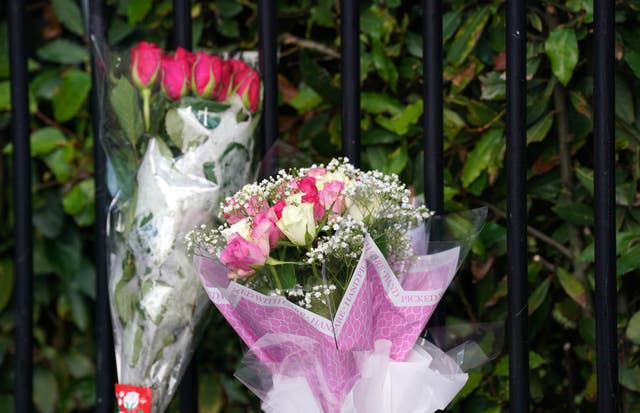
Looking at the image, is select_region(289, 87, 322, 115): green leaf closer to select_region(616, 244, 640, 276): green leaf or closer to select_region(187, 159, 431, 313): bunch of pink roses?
select_region(187, 159, 431, 313): bunch of pink roses

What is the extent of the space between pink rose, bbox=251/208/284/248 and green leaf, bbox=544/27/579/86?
0.60 meters

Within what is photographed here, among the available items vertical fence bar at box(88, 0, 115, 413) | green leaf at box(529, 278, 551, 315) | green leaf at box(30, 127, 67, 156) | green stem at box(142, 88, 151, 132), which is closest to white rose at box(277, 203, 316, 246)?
green stem at box(142, 88, 151, 132)

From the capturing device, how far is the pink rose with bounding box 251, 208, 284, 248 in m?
1.17

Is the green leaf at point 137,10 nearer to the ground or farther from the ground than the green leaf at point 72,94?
farther from the ground

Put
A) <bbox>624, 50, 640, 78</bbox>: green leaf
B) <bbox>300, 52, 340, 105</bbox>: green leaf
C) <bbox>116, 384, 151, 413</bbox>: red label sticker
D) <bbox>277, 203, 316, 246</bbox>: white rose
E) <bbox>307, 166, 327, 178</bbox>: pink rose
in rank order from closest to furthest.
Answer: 1. <bbox>277, 203, 316, 246</bbox>: white rose
2. <bbox>307, 166, 327, 178</bbox>: pink rose
3. <bbox>116, 384, 151, 413</bbox>: red label sticker
4. <bbox>624, 50, 640, 78</bbox>: green leaf
5. <bbox>300, 52, 340, 105</bbox>: green leaf

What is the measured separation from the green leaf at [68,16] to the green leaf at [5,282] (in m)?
0.53

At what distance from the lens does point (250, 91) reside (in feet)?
4.78

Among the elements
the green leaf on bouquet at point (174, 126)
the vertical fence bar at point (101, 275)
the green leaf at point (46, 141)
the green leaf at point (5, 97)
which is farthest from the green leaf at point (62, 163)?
the green leaf on bouquet at point (174, 126)

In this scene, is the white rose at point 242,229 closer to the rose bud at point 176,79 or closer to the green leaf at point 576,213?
the rose bud at point 176,79

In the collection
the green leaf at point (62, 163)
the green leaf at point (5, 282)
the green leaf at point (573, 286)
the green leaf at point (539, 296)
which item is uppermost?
the green leaf at point (62, 163)

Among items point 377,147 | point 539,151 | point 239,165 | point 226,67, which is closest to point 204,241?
point 239,165

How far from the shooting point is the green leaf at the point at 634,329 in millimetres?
1481

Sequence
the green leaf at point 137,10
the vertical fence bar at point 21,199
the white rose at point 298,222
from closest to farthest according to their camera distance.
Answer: the white rose at point 298,222 < the vertical fence bar at point 21,199 < the green leaf at point 137,10

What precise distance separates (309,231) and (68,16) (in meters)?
1.04
